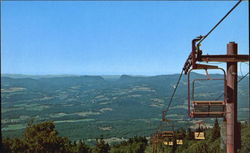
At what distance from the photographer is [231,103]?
6.88m

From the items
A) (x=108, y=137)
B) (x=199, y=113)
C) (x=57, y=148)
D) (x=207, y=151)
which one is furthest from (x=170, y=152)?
(x=108, y=137)

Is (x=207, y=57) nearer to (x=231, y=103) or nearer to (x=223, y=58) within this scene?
(x=223, y=58)

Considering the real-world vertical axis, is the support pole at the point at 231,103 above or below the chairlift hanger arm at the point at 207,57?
below

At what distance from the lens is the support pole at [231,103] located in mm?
6656

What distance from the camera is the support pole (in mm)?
6656

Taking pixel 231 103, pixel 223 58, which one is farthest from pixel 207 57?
pixel 231 103

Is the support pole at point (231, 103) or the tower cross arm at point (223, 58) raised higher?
the tower cross arm at point (223, 58)

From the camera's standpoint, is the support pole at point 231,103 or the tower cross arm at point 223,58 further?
the tower cross arm at point 223,58

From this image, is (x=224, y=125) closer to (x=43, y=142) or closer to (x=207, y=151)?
(x=43, y=142)

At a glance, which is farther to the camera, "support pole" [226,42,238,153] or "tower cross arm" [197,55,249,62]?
"tower cross arm" [197,55,249,62]

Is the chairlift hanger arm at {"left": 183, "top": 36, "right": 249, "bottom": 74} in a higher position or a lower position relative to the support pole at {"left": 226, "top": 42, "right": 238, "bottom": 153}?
higher

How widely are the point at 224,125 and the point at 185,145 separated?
61682 millimetres

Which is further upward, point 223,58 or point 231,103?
point 223,58

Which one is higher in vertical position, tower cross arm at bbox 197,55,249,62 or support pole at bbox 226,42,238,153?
tower cross arm at bbox 197,55,249,62
